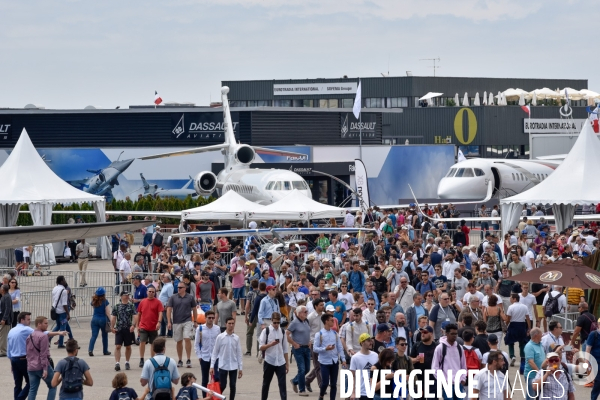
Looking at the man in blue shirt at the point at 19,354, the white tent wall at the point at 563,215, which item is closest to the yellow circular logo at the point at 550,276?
the man in blue shirt at the point at 19,354

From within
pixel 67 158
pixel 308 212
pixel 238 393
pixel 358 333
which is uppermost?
pixel 67 158

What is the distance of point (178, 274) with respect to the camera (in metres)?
19.9

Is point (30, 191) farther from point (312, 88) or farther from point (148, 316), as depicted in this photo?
point (312, 88)

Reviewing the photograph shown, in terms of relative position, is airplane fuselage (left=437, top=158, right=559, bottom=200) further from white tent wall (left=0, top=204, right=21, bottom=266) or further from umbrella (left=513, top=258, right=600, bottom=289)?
umbrella (left=513, top=258, right=600, bottom=289)

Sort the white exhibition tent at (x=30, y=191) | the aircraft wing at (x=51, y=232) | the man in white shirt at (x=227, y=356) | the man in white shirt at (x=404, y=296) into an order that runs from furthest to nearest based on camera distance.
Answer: the white exhibition tent at (x=30, y=191) → the man in white shirt at (x=404, y=296) → the man in white shirt at (x=227, y=356) → the aircraft wing at (x=51, y=232)

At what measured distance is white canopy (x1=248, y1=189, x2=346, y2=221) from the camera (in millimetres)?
29469

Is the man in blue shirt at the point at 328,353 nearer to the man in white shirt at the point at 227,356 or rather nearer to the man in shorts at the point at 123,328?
the man in white shirt at the point at 227,356

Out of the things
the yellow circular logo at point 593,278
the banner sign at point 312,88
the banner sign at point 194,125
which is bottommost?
the yellow circular logo at point 593,278

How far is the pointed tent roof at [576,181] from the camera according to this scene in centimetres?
2788

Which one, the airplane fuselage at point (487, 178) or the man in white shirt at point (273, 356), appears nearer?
the man in white shirt at point (273, 356)

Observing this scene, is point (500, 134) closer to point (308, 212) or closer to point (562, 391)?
point (308, 212)

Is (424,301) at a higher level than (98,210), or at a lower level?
lower

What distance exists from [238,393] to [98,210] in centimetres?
2158

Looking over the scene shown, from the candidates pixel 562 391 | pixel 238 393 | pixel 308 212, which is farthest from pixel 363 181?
pixel 562 391
